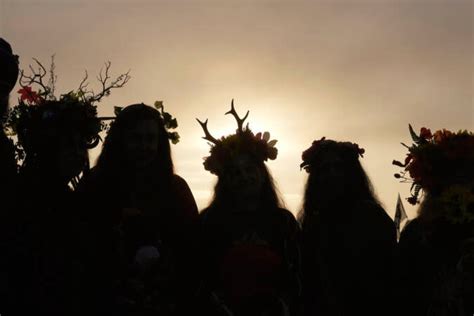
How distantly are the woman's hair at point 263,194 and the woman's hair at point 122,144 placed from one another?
712 mm

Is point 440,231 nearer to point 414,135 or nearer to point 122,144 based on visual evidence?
point 414,135

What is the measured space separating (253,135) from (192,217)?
137cm

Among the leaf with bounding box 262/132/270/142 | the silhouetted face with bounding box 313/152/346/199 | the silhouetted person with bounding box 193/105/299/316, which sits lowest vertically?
the silhouetted person with bounding box 193/105/299/316

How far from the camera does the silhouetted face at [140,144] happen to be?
17.0ft

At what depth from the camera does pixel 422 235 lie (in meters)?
5.07

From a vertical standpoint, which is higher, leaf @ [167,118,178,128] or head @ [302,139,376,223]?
leaf @ [167,118,178,128]

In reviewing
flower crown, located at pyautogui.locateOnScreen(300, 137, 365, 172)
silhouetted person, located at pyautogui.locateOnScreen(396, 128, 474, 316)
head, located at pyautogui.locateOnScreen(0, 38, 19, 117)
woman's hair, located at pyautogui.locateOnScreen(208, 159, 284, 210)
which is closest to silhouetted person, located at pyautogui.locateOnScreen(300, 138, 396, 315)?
flower crown, located at pyautogui.locateOnScreen(300, 137, 365, 172)

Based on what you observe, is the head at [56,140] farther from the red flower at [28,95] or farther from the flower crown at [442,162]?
the flower crown at [442,162]

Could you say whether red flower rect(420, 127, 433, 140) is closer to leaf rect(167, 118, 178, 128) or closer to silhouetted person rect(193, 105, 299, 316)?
silhouetted person rect(193, 105, 299, 316)

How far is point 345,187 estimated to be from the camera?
6340mm

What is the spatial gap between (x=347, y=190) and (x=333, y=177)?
10.6 inches

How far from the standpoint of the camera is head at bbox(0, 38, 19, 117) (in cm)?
365

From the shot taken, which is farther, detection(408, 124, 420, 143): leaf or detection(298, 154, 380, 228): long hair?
detection(298, 154, 380, 228): long hair

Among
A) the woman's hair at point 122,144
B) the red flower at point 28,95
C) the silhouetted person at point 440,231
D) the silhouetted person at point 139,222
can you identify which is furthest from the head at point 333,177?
the red flower at point 28,95
